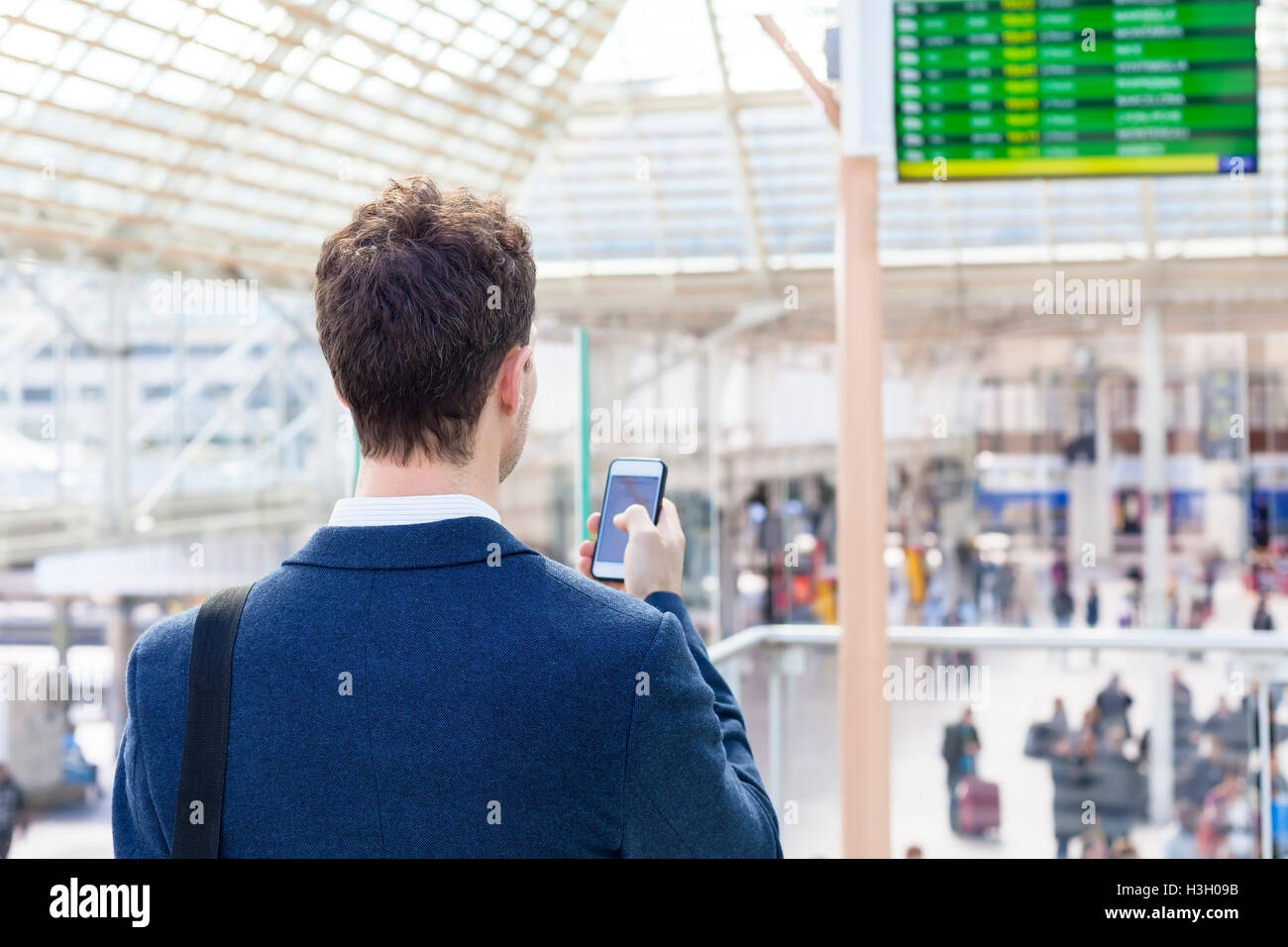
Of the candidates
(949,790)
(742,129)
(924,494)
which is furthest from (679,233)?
(949,790)

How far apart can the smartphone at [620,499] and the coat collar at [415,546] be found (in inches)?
19.5

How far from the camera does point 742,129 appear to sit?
19.1 metres

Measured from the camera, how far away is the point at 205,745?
45.7 inches

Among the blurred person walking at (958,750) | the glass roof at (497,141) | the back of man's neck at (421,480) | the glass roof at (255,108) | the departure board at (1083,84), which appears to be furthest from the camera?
the glass roof at (497,141)

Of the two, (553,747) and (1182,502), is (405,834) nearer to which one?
(553,747)

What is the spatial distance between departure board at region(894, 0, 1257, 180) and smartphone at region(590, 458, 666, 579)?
311 cm

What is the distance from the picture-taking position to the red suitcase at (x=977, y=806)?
16.8 feet

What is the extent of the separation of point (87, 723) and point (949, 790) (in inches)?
693

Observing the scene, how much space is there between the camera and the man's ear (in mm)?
1284

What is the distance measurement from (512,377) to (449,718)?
13.8 inches
